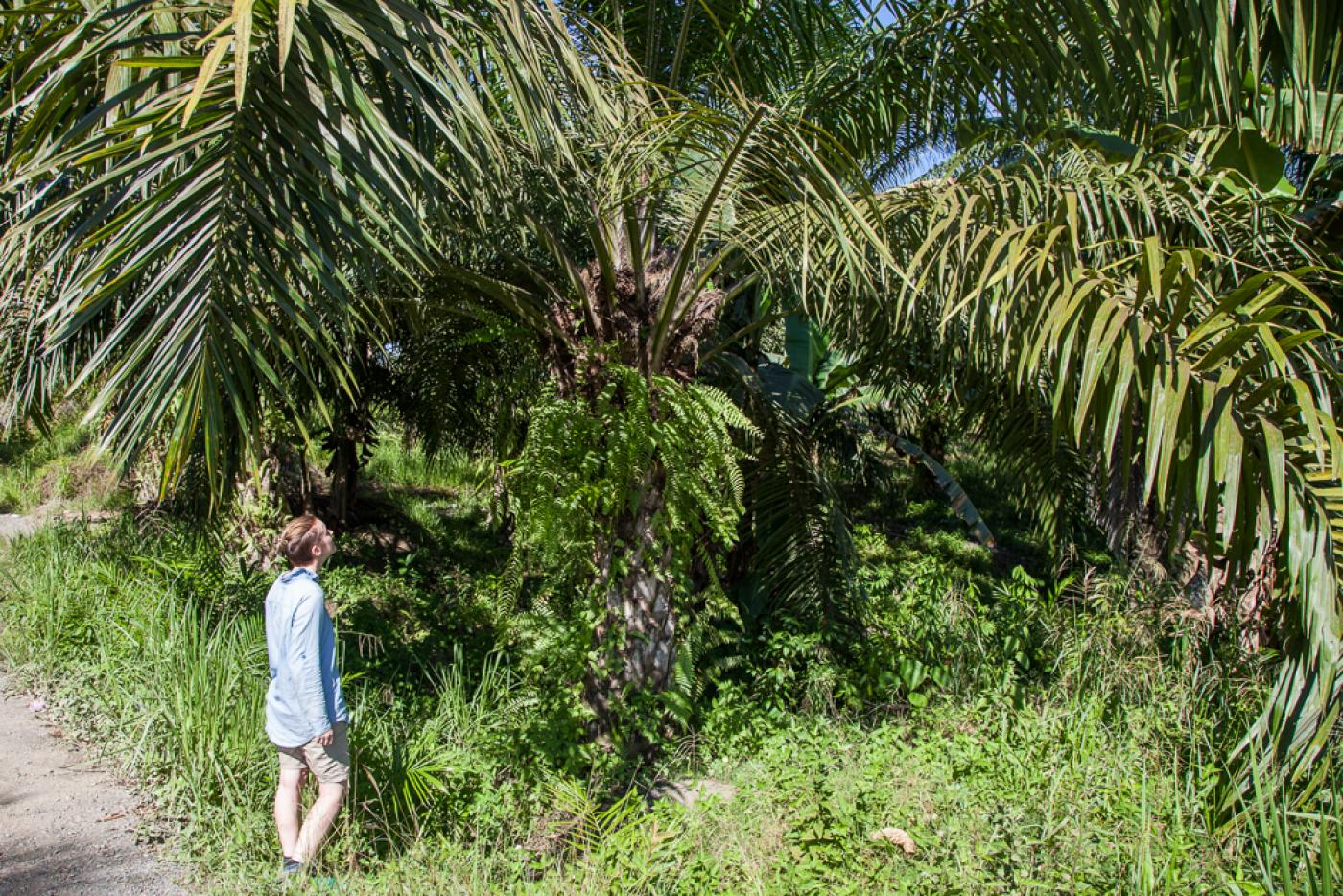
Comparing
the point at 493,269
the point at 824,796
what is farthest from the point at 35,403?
the point at 824,796

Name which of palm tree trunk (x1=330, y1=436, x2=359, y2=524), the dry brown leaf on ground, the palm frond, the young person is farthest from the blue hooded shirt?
palm tree trunk (x1=330, y1=436, x2=359, y2=524)

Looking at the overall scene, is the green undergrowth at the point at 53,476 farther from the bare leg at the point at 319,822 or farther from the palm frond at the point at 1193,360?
the palm frond at the point at 1193,360

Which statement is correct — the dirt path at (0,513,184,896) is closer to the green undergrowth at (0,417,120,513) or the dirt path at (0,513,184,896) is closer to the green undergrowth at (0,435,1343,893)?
the green undergrowth at (0,435,1343,893)

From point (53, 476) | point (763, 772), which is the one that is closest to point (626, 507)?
point (763, 772)

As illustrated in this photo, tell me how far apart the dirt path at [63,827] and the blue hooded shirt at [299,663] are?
0.75m

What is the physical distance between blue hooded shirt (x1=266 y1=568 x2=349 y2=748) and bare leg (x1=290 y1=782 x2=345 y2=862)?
229 mm

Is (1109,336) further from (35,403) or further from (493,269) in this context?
(35,403)

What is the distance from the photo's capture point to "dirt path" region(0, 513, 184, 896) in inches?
141

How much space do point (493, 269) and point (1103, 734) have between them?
4.12 m

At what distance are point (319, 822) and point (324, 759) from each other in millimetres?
226

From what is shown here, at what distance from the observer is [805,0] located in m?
6.05

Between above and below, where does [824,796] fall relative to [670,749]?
above

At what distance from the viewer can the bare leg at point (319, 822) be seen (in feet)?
11.6

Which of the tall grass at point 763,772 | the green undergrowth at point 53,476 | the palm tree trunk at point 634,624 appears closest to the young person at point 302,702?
the tall grass at point 763,772
